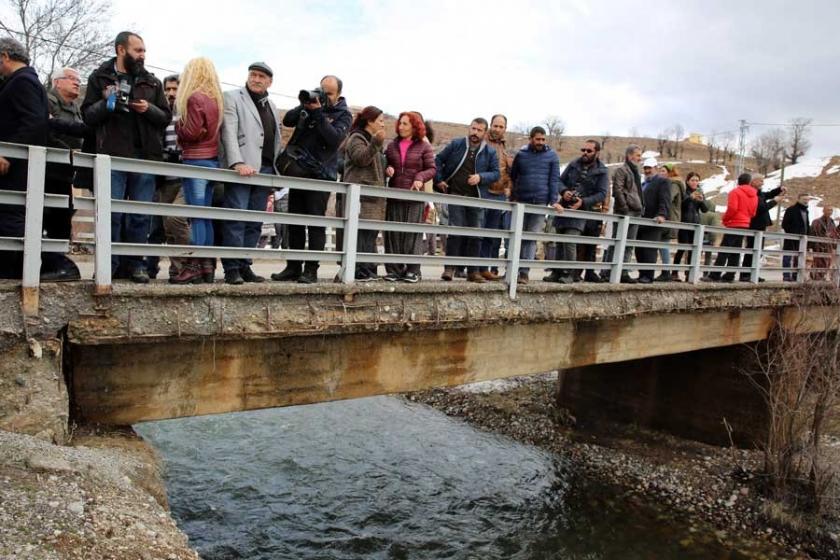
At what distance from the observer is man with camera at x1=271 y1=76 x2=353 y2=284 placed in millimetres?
5371

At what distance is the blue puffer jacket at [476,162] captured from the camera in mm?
7184

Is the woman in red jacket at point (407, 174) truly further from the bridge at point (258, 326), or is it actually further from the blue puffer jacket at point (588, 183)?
the blue puffer jacket at point (588, 183)

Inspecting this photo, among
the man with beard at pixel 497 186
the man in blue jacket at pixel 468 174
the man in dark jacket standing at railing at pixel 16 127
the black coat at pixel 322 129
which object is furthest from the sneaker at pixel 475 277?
the man in dark jacket standing at railing at pixel 16 127

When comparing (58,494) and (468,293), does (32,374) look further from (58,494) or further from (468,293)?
(468,293)

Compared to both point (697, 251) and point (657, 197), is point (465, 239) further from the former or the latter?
point (697, 251)

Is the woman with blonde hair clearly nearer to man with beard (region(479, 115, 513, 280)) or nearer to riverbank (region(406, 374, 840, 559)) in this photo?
man with beard (region(479, 115, 513, 280))

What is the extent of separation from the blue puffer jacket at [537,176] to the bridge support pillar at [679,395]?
6424 millimetres

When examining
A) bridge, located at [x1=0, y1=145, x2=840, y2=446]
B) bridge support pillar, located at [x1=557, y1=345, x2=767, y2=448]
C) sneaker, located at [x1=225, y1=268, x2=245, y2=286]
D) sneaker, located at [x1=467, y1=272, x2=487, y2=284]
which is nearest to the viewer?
bridge, located at [x1=0, y1=145, x2=840, y2=446]

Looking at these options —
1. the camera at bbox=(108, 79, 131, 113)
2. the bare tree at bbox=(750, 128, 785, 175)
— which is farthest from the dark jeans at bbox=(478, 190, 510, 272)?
the bare tree at bbox=(750, 128, 785, 175)

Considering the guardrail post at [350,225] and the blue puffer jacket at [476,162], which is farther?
the blue puffer jacket at [476,162]

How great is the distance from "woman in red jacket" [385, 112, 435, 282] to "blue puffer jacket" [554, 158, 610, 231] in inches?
105

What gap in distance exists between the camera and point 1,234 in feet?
13.0

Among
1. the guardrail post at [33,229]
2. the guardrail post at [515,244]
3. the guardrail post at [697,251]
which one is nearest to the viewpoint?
the guardrail post at [33,229]

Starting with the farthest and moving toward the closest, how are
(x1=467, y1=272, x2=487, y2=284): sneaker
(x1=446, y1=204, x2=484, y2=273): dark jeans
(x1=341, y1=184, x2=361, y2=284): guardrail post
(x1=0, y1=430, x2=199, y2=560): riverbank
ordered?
(x1=446, y1=204, x2=484, y2=273): dark jeans < (x1=467, y1=272, x2=487, y2=284): sneaker < (x1=341, y1=184, x2=361, y2=284): guardrail post < (x1=0, y1=430, x2=199, y2=560): riverbank
